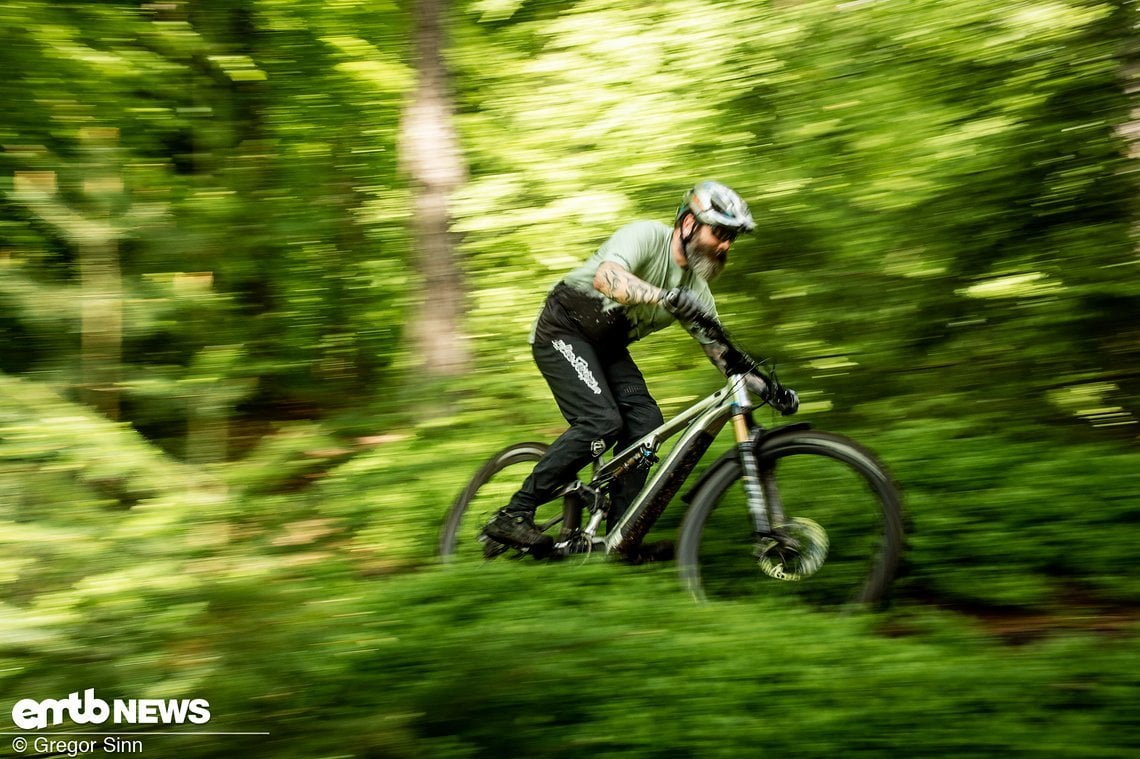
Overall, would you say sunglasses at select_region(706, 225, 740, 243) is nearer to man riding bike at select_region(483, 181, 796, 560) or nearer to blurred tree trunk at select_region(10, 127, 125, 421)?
man riding bike at select_region(483, 181, 796, 560)

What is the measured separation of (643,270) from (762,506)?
1.34 metres

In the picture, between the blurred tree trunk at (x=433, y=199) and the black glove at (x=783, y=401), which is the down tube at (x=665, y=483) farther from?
the blurred tree trunk at (x=433, y=199)

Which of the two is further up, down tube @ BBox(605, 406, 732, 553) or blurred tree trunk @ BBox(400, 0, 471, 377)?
blurred tree trunk @ BBox(400, 0, 471, 377)

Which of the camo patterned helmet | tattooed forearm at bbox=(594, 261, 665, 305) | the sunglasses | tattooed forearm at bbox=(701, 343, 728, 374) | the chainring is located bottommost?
the chainring

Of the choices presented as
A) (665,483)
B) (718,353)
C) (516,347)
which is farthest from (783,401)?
(516,347)

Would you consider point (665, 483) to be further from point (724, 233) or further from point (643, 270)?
point (724, 233)

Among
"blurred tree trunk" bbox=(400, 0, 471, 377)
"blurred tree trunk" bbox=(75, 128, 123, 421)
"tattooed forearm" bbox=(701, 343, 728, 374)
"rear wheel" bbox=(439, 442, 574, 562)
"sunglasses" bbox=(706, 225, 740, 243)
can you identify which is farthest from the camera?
"blurred tree trunk" bbox=(400, 0, 471, 377)

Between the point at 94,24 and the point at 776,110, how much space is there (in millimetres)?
5800

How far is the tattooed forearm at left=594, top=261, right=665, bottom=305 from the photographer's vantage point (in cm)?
443

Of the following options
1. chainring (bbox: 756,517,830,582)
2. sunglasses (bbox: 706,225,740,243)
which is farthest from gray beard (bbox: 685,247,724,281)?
chainring (bbox: 756,517,830,582)

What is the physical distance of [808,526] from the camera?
14.2ft

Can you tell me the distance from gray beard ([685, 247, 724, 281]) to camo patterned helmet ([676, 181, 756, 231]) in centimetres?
26

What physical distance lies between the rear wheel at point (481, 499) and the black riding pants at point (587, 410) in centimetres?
56

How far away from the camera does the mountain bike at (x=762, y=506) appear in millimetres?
4102
